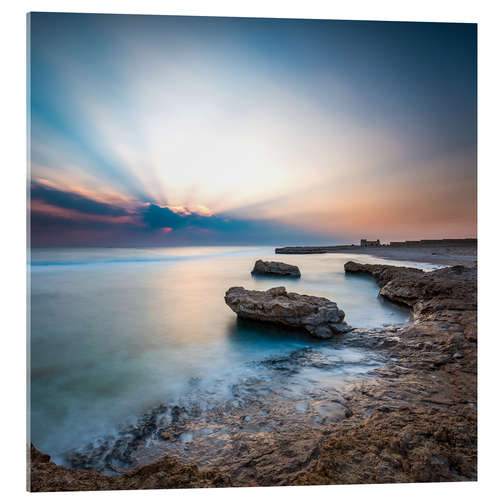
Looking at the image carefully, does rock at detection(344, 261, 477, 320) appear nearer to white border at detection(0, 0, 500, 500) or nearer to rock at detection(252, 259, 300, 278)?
white border at detection(0, 0, 500, 500)

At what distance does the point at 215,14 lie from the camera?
228cm

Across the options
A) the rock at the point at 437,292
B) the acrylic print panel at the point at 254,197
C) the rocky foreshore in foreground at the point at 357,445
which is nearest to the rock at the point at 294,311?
the acrylic print panel at the point at 254,197

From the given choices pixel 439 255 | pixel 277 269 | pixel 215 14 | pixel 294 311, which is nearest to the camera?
pixel 215 14

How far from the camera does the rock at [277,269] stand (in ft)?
40.0

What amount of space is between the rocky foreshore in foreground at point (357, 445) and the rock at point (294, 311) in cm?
137

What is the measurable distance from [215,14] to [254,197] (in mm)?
2121

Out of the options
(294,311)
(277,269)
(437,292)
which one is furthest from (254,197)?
(277,269)

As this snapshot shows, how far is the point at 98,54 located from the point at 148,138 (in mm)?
887

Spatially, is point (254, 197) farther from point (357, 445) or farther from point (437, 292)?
point (437, 292)

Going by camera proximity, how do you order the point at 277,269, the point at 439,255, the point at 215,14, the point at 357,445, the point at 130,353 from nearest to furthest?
the point at 357,445, the point at 215,14, the point at 130,353, the point at 277,269, the point at 439,255

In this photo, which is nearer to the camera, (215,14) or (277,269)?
(215,14)

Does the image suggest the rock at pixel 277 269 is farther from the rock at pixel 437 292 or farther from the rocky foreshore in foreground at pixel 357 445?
the rocky foreshore in foreground at pixel 357 445

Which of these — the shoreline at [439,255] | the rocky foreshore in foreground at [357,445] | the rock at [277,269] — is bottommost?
the rocky foreshore in foreground at [357,445]
